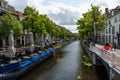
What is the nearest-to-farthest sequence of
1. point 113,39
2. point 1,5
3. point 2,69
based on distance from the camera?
1. point 2,69
2. point 1,5
3. point 113,39

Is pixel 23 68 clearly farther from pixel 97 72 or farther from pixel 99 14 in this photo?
pixel 99 14

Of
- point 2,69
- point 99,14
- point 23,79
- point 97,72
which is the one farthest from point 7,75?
point 99,14

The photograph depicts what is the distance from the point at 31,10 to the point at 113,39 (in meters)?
24.0

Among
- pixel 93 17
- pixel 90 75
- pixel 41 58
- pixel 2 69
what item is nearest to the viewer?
pixel 2 69

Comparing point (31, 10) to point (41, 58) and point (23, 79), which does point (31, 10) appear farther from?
point (23, 79)

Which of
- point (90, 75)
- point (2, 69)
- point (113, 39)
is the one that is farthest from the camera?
point (113, 39)

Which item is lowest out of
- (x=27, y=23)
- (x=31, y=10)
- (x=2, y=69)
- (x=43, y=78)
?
(x=43, y=78)

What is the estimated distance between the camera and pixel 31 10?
142 feet

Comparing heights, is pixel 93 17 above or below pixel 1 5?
below

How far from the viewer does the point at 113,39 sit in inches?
2052

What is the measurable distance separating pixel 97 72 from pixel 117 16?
2993 centimetres

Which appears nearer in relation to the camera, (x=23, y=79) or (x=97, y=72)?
(x=23, y=79)

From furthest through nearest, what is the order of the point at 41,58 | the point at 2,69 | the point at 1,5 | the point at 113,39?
the point at 113,39 → the point at 1,5 → the point at 41,58 → the point at 2,69

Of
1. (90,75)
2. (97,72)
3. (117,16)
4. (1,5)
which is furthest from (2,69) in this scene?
(117,16)
